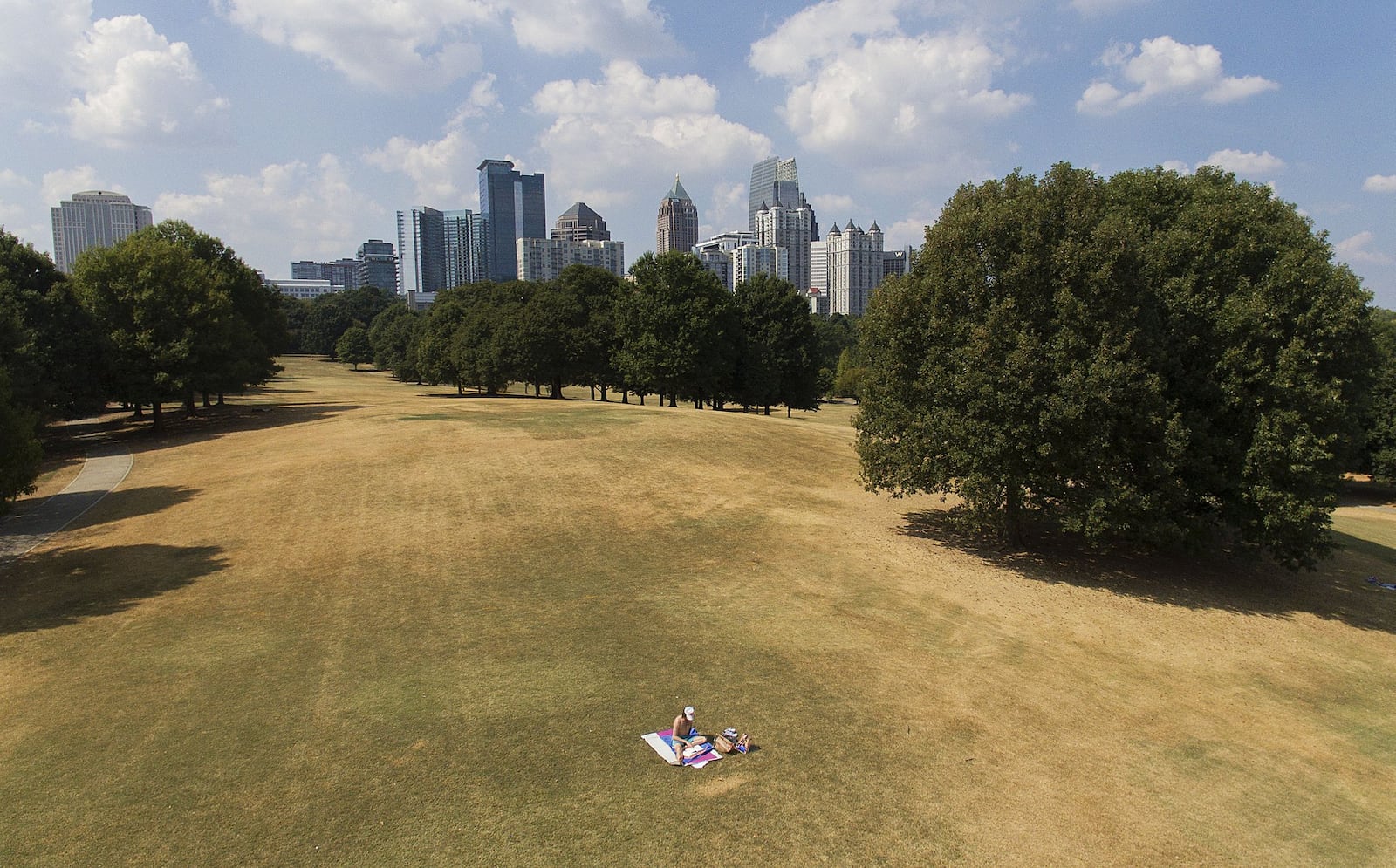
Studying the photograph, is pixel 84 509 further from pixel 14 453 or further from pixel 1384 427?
pixel 1384 427

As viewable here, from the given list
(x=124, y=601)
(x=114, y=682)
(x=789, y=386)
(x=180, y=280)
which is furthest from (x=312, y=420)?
(x=789, y=386)

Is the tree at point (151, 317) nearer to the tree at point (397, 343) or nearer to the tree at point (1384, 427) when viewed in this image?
the tree at point (397, 343)

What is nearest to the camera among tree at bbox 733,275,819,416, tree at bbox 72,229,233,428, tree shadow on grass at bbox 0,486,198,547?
tree shadow on grass at bbox 0,486,198,547

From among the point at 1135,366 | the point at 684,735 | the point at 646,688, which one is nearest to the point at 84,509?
the point at 646,688

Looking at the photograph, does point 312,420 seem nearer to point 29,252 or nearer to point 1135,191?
point 29,252

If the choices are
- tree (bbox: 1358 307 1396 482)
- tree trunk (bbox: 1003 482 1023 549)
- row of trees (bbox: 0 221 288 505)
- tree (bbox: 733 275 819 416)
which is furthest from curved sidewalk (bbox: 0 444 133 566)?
tree (bbox: 1358 307 1396 482)

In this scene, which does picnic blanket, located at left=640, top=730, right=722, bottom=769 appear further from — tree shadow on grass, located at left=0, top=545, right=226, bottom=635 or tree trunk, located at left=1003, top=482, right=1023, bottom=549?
tree trunk, located at left=1003, top=482, right=1023, bottom=549
